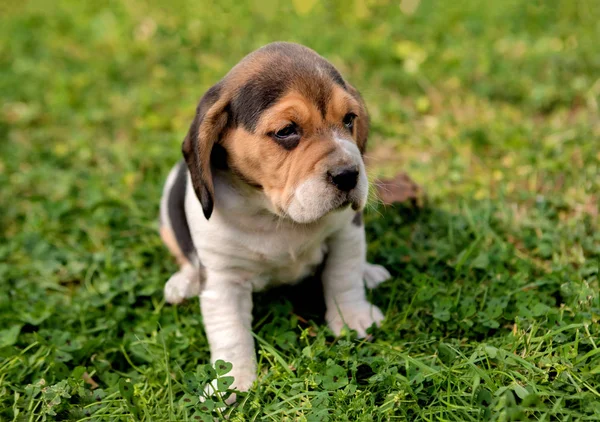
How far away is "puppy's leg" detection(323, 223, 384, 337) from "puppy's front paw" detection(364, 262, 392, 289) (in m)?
0.26

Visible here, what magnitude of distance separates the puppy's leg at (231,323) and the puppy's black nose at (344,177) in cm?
104

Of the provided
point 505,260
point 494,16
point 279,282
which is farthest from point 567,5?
point 279,282

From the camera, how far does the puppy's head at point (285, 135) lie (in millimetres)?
3645

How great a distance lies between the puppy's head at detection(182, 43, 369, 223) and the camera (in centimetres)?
364

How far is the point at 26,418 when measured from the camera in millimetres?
3752

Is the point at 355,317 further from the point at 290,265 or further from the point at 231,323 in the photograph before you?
the point at 231,323

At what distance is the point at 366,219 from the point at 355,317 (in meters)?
1.28

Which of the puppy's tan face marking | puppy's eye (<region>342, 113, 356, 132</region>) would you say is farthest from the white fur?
puppy's eye (<region>342, 113, 356, 132</region>)

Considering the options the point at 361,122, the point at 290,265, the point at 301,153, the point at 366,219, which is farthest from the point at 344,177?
the point at 366,219

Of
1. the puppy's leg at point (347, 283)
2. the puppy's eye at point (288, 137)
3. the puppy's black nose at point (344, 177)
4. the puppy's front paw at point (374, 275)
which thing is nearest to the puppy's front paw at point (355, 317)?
the puppy's leg at point (347, 283)

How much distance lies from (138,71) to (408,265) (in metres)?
5.10

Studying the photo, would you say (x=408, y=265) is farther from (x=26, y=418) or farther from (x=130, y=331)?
(x=26, y=418)

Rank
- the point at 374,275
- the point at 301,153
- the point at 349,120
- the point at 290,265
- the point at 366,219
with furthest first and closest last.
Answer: the point at 366,219 < the point at 374,275 < the point at 290,265 < the point at 349,120 < the point at 301,153

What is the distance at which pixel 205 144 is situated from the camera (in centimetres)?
386
